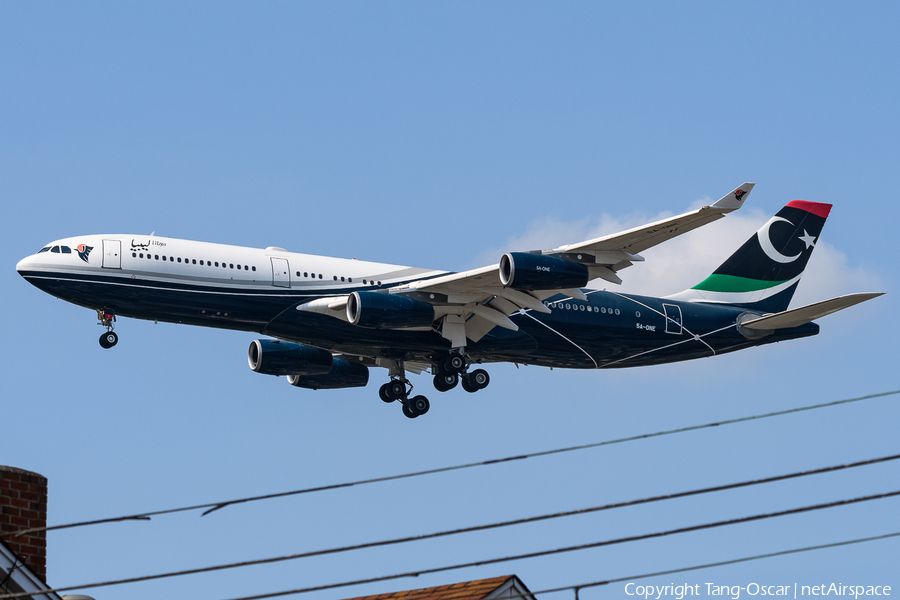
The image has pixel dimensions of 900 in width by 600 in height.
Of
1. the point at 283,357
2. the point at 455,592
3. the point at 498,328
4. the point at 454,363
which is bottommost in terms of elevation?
the point at 455,592

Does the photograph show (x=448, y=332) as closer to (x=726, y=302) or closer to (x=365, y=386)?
(x=365, y=386)

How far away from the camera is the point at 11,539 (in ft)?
55.5

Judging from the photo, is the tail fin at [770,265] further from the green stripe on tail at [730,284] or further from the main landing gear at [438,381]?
the main landing gear at [438,381]

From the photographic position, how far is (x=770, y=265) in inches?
1928

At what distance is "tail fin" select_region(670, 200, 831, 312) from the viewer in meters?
47.8

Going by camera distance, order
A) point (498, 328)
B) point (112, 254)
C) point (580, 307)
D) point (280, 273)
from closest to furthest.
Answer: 1. point (112, 254)
2. point (280, 273)
3. point (498, 328)
4. point (580, 307)

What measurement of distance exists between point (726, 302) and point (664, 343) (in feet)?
12.7

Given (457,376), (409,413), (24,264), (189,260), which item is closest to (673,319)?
(457,376)

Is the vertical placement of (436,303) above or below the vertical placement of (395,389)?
above

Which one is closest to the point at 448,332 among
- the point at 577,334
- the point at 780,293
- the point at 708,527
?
the point at 577,334

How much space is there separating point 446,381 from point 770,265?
583 inches

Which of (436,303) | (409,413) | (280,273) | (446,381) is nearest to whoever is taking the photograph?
(280,273)

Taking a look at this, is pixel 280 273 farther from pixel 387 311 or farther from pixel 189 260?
pixel 387 311

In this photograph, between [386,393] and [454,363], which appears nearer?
[454,363]
